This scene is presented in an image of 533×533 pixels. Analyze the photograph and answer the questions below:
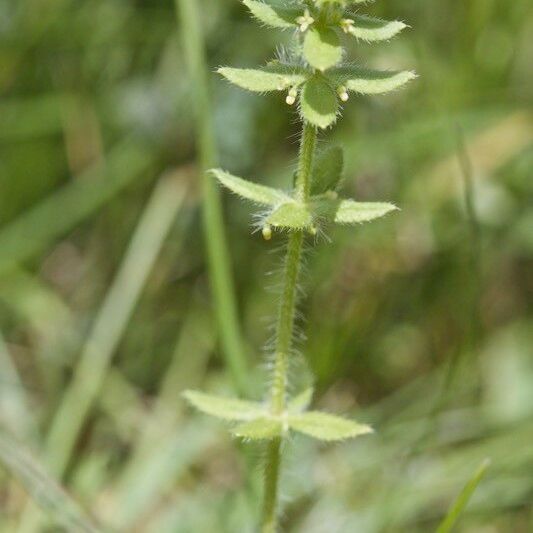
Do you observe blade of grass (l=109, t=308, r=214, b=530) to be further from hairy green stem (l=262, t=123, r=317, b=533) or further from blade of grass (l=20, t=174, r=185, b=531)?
hairy green stem (l=262, t=123, r=317, b=533)

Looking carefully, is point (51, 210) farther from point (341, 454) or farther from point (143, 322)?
point (341, 454)

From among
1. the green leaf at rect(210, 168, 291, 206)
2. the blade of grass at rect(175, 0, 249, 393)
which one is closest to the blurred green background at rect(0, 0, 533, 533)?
the blade of grass at rect(175, 0, 249, 393)

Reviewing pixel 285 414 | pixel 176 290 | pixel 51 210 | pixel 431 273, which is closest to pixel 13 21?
pixel 51 210

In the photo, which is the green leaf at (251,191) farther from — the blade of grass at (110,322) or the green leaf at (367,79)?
the blade of grass at (110,322)

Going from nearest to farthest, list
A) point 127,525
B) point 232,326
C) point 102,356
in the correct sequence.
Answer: point 232,326 < point 127,525 < point 102,356

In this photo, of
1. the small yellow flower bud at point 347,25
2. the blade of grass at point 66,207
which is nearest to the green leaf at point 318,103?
the small yellow flower bud at point 347,25

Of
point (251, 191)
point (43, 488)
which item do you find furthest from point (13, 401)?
point (251, 191)

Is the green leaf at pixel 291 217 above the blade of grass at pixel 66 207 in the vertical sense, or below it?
above
